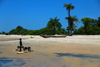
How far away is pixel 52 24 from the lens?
68312 mm

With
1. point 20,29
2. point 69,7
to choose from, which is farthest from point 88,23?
point 20,29

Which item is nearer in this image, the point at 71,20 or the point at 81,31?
the point at 71,20

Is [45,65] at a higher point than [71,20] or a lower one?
lower

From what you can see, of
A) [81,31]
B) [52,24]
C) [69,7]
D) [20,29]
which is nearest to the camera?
[69,7]

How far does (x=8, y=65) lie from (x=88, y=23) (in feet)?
209

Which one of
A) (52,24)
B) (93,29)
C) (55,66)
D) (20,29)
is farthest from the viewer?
(20,29)

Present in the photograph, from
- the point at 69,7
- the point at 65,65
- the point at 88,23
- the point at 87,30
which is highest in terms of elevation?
the point at 69,7

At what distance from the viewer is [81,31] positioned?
61.2 m

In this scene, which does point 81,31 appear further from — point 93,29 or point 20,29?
point 20,29

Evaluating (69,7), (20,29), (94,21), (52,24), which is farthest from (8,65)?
(20,29)

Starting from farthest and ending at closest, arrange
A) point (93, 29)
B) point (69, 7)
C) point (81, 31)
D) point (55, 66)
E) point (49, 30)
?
point (49, 30), point (81, 31), point (93, 29), point (69, 7), point (55, 66)

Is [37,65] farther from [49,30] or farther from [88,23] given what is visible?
[49,30]

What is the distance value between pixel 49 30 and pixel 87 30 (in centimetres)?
2756

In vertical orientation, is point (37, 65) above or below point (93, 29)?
below
